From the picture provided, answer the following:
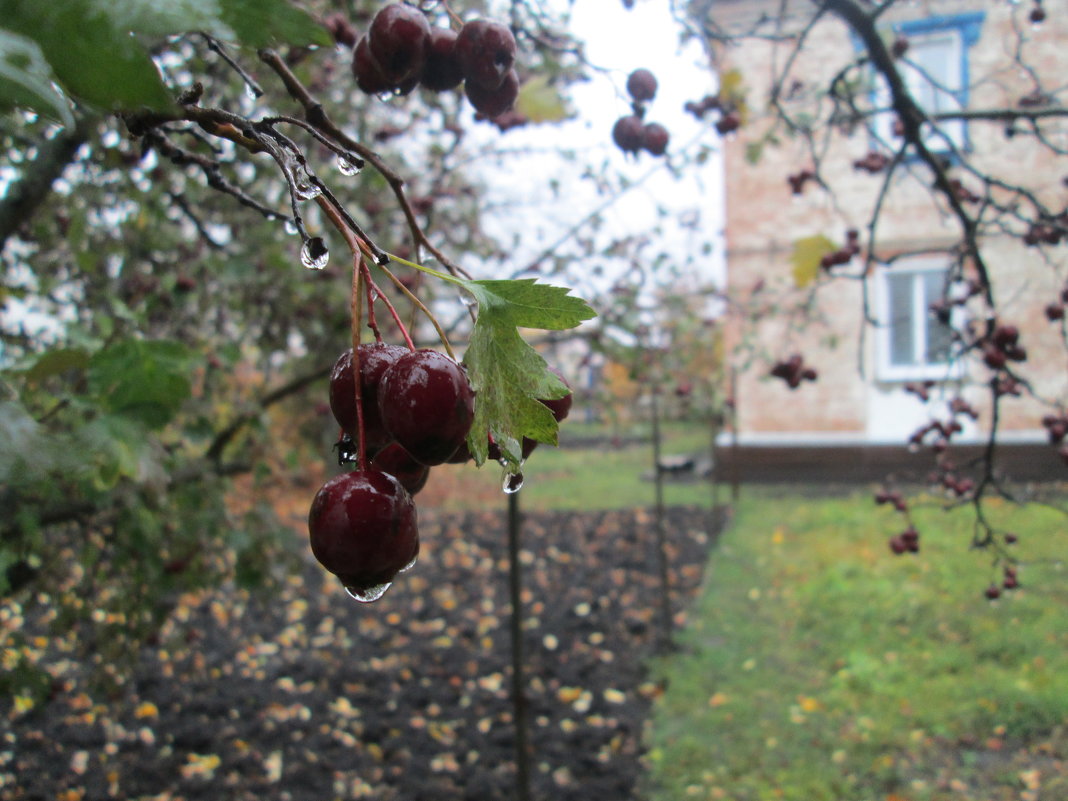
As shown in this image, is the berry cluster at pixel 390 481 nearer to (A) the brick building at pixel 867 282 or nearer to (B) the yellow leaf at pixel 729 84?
(B) the yellow leaf at pixel 729 84

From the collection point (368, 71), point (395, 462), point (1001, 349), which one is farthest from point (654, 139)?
point (1001, 349)

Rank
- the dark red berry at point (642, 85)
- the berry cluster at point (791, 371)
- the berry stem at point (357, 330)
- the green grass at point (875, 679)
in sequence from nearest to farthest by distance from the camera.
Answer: the berry stem at point (357, 330), the dark red berry at point (642, 85), the berry cluster at point (791, 371), the green grass at point (875, 679)

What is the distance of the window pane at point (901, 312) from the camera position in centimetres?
938

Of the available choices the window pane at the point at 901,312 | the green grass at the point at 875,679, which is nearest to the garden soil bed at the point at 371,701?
the green grass at the point at 875,679

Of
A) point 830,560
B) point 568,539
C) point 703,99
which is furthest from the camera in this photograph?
point 568,539

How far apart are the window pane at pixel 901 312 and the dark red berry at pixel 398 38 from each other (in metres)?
9.53

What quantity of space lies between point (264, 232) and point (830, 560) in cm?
491

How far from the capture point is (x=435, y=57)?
38.1 inches

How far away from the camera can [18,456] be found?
2.19 ft

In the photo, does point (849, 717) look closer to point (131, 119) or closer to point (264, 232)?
point (264, 232)

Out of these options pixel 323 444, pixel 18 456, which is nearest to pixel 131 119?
pixel 18 456

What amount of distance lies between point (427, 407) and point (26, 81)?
1.10ft

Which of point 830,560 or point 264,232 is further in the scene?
point 830,560

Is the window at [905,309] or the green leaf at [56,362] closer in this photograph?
the green leaf at [56,362]
